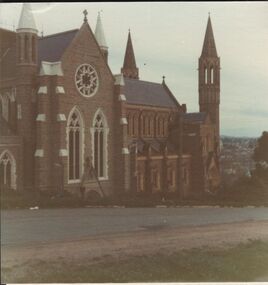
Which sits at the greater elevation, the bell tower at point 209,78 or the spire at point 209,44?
the spire at point 209,44

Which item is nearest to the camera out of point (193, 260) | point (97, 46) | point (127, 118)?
point (193, 260)

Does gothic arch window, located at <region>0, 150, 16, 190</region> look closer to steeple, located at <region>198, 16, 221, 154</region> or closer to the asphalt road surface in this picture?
the asphalt road surface

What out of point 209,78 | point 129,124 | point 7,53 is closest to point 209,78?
point 209,78

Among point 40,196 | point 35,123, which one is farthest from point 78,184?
point 35,123

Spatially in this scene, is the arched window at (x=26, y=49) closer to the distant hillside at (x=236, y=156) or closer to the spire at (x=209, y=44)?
the spire at (x=209, y=44)

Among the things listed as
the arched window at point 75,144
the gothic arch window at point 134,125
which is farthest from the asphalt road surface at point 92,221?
the gothic arch window at point 134,125

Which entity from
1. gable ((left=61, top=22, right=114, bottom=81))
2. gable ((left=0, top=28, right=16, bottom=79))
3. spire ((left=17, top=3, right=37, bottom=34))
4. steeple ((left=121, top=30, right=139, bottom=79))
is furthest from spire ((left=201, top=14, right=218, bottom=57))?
gable ((left=0, top=28, right=16, bottom=79))

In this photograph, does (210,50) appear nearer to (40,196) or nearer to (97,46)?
(97,46)
